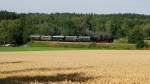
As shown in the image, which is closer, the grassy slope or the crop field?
the crop field

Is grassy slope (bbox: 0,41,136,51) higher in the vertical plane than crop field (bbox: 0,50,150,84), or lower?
lower

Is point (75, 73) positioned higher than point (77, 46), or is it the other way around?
point (75, 73)

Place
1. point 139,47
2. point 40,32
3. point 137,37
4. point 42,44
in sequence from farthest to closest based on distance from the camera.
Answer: point 40,32 < point 42,44 < point 137,37 < point 139,47

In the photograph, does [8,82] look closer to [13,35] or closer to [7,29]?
[13,35]

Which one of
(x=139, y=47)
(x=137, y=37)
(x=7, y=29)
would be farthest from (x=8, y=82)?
(x=7, y=29)

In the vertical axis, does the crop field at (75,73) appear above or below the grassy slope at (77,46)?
above

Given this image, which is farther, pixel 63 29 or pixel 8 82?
pixel 63 29

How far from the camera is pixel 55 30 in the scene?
7318 inches

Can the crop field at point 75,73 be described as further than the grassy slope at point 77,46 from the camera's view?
No

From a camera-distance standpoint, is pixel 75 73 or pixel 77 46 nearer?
pixel 75 73

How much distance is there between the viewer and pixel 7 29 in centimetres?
15500

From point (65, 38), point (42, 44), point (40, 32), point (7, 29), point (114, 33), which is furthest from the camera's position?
point (114, 33)

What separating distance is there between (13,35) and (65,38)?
1669 cm

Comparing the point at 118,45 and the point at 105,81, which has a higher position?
the point at 105,81
